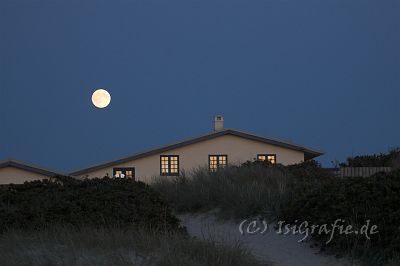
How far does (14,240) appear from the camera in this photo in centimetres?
1059

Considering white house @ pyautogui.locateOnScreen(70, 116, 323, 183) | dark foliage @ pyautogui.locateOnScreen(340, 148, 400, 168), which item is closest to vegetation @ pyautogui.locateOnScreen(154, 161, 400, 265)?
white house @ pyautogui.locateOnScreen(70, 116, 323, 183)

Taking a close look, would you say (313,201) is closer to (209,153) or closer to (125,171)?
(209,153)

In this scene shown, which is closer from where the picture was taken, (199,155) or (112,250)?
(112,250)

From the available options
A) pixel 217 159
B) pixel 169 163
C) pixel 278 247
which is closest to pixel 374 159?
pixel 217 159

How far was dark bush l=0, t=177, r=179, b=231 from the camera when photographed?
503 inches

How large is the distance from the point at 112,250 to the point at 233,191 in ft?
24.9

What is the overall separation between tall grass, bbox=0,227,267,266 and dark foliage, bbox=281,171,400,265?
93.7 inches

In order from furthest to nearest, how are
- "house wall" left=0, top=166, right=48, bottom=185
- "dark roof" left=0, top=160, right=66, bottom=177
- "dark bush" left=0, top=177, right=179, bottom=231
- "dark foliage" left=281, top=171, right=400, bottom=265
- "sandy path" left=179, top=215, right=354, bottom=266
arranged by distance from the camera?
"house wall" left=0, top=166, right=48, bottom=185
"dark roof" left=0, top=160, right=66, bottom=177
"dark bush" left=0, top=177, right=179, bottom=231
"sandy path" left=179, top=215, right=354, bottom=266
"dark foliage" left=281, top=171, right=400, bottom=265

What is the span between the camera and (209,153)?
36000 millimetres

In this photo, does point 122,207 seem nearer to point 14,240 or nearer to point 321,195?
point 14,240

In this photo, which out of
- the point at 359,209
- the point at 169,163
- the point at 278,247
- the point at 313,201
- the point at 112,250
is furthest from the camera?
the point at 169,163

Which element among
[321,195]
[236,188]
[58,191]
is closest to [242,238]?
[321,195]

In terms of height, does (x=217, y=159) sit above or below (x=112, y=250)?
above

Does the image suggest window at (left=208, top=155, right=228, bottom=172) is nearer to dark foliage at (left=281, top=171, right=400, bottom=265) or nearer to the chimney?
the chimney
